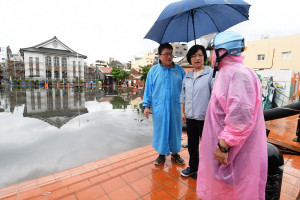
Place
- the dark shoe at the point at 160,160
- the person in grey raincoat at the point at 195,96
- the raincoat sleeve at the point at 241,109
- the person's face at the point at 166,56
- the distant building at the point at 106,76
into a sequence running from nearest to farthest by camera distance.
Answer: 1. the raincoat sleeve at the point at 241,109
2. the person in grey raincoat at the point at 195,96
3. the person's face at the point at 166,56
4. the dark shoe at the point at 160,160
5. the distant building at the point at 106,76

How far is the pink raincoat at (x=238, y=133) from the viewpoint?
1184 mm

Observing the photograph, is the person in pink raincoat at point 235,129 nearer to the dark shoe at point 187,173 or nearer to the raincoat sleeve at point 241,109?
the raincoat sleeve at point 241,109

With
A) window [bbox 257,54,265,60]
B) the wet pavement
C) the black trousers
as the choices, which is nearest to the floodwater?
the wet pavement

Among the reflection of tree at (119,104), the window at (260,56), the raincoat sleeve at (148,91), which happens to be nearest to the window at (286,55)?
the window at (260,56)

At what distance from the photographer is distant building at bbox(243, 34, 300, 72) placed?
56.4 ft

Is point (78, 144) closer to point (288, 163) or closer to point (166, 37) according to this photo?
point (166, 37)

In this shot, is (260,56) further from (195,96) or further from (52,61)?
(52,61)

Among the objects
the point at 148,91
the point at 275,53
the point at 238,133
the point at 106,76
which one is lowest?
the point at 238,133

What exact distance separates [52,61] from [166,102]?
39652 millimetres

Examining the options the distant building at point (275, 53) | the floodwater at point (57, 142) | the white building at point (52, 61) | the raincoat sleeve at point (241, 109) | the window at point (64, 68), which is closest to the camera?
the raincoat sleeve at point (241, 109)

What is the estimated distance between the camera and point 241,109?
3.84ft

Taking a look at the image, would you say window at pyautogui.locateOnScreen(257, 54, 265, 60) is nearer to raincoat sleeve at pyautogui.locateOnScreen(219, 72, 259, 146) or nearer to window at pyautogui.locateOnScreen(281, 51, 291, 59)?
window at pyautogui.locateOnScreen(281, 51, 291, 59)

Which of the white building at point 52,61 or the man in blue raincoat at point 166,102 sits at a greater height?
the white building at point 52,61

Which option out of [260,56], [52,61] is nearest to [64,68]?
[52,61]
